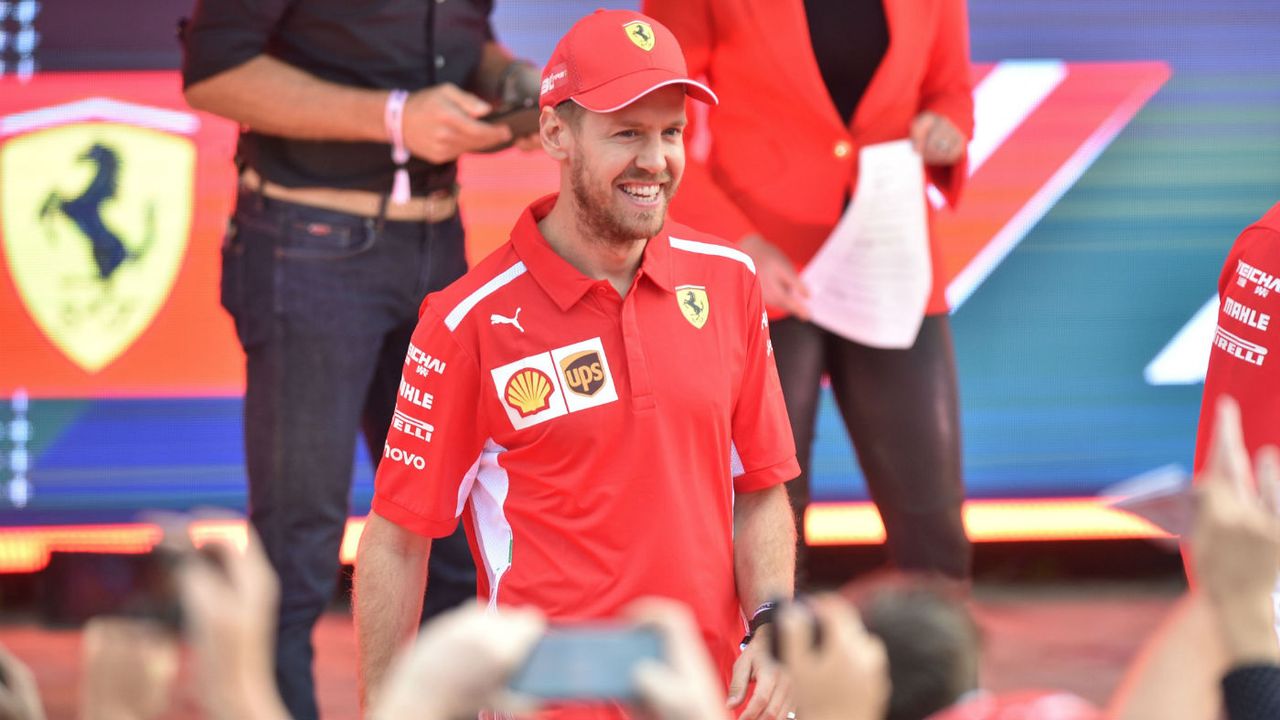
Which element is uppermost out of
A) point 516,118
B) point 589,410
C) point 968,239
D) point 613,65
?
point 613,65

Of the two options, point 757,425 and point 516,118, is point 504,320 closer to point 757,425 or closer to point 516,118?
point 757,425

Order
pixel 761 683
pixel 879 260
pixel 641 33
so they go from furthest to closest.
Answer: pixel 879 260 < pixel 641 33 < pixel 761 683

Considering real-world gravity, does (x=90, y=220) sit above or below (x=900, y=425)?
below

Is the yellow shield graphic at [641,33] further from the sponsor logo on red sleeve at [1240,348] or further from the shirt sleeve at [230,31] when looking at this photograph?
the sponsor logo on red sleeve at [1240,348]

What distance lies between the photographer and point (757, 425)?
2936mm

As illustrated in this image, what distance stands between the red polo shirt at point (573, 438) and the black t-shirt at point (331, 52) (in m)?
0.81

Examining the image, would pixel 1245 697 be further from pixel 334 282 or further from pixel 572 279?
pixel 334 282

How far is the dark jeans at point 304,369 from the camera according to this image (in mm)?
3480

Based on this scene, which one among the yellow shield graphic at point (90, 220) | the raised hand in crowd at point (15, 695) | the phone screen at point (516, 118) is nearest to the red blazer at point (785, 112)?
the phone screen at point (516, 118)

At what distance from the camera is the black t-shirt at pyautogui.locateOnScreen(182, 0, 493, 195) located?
3.47 metres

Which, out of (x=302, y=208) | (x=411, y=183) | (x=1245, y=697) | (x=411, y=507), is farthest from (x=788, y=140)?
(x=1245, y=697)

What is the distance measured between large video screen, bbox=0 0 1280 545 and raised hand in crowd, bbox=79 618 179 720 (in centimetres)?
389

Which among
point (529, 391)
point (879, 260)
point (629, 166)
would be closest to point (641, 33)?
point (629, 166)

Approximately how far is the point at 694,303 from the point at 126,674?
150 cm
